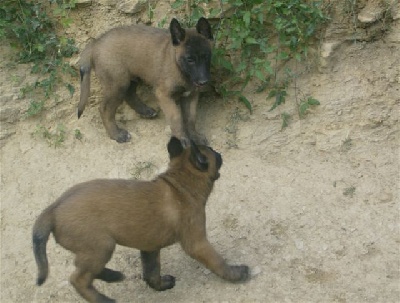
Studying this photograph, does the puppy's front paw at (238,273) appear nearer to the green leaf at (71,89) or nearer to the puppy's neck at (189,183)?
the puppy's neck at (189,183)

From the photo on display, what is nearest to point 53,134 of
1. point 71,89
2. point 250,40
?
point 71,89

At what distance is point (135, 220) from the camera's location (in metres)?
4.87

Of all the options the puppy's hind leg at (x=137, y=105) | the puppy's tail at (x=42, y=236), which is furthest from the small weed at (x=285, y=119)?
the puppy's tail at (x=42, y=236)

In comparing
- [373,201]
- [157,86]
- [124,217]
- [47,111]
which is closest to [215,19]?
[157,86]

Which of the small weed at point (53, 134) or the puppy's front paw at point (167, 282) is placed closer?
the puppy's front paw at point (167, 282)

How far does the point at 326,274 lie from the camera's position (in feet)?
17.6

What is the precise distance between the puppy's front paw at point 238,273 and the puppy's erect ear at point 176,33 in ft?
9.05

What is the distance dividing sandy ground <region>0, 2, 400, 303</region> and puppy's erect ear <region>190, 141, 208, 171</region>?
1042mm

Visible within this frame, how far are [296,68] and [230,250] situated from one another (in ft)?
7.96

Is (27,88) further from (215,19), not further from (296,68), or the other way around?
(296,68)

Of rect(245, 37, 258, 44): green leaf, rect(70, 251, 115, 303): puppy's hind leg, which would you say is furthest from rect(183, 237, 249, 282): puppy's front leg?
rect(245, 37, 258, 44): green leaf

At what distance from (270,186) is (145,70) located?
2.01 meters

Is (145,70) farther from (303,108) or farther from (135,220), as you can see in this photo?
(135,220)

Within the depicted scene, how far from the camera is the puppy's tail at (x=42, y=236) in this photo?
4742 mm
